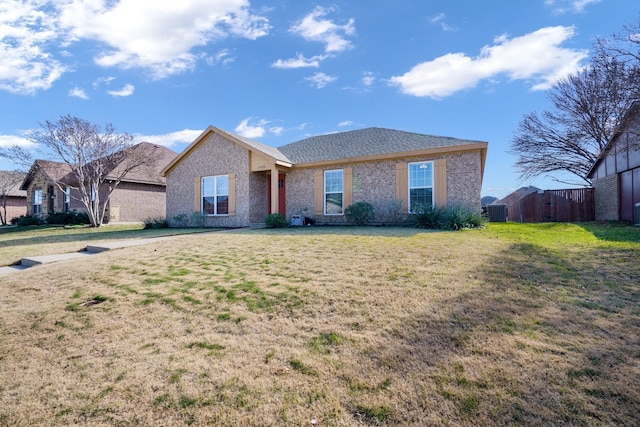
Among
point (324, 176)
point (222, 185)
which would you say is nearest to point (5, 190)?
point (222, 185)

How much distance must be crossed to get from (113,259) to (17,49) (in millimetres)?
8829

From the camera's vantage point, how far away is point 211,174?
15.6m

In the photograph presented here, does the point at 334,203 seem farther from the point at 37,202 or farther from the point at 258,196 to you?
the point at 37,202

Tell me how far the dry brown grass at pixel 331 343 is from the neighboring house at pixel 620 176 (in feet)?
34.6

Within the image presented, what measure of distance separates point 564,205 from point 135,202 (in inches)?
1055

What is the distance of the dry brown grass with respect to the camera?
2.36 m

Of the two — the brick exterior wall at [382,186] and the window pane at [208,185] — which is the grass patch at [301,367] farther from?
the window pane at [208,185]

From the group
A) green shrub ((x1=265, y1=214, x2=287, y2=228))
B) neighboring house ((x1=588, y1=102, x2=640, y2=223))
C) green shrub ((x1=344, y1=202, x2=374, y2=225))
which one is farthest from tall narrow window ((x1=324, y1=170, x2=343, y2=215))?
neighboring house ((x1=588, y1=102, x2=640, y2=223))

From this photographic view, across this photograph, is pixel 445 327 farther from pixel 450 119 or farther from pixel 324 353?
pixel 450 119

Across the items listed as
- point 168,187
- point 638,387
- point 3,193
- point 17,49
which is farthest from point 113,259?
point 3,193

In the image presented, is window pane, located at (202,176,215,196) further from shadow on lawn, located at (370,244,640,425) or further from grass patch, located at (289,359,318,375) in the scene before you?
grass patch, located at (289,359,318,375)

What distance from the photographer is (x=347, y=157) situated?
13.2 meters

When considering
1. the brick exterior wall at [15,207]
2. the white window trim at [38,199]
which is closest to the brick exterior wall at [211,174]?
the white window trim at [38,199]

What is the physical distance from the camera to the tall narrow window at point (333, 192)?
13.8 meters
